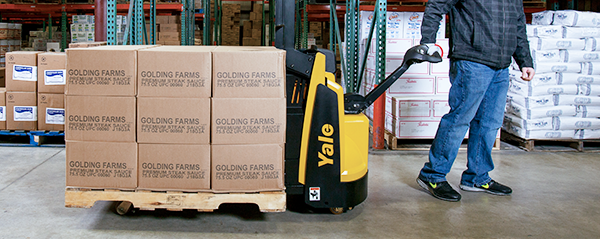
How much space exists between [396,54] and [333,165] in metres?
3.38

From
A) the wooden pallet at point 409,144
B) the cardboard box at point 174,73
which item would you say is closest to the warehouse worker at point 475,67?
the cardboard box at point 174,73

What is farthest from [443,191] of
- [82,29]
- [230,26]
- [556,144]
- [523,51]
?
[230,26]

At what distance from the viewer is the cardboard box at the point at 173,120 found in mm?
2498

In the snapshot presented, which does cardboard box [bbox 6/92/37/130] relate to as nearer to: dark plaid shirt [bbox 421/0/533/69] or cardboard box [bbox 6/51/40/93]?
cardboard box [bbox 6/51/40/93]

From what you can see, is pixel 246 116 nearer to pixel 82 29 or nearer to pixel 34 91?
pixel 34 91

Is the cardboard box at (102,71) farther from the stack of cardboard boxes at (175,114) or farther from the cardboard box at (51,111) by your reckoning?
the cardboard box at (51,111)

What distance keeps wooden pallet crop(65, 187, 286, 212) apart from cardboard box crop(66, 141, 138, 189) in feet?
0.15

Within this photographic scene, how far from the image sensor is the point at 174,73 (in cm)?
249

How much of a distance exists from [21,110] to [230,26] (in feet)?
30.9

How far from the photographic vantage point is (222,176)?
2.56 metres

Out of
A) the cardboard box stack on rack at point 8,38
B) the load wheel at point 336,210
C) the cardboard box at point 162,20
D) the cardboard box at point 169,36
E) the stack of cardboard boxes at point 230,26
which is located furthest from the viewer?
the stack of cardboard boxes at point 230,26

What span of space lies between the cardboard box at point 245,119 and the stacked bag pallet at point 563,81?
12.5ft

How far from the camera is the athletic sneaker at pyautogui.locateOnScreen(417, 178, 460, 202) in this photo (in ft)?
10.9

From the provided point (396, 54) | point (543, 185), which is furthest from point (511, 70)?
point (543, 185)
